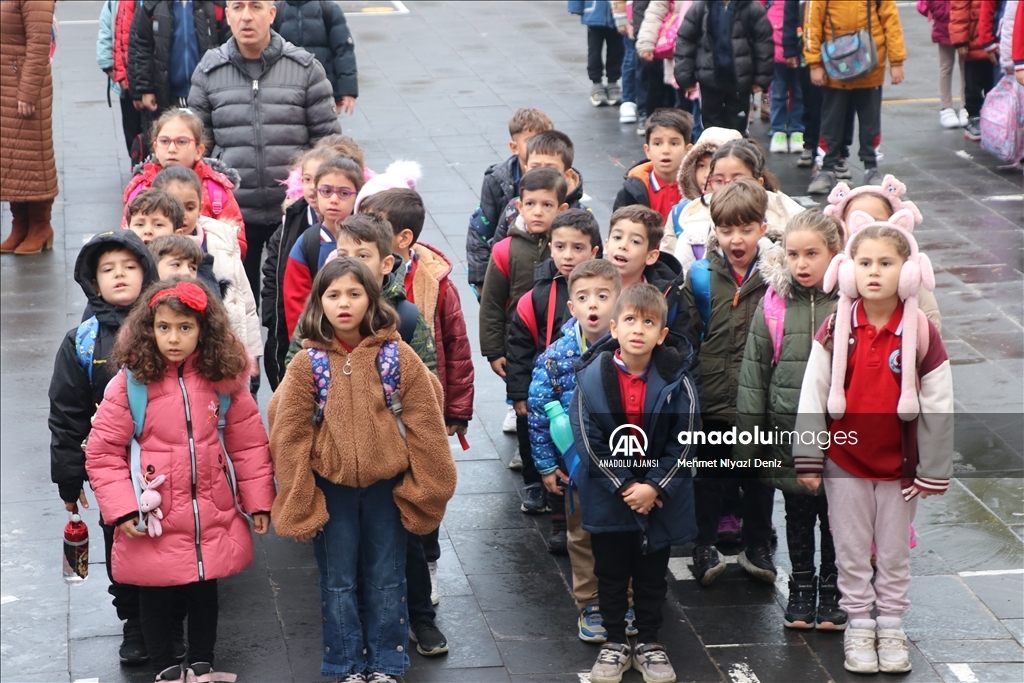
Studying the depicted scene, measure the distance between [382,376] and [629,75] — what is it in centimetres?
974

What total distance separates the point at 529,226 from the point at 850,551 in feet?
6.73

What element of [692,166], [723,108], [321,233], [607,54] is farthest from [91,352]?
[607,54]

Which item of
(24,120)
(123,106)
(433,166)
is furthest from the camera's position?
(433,166)

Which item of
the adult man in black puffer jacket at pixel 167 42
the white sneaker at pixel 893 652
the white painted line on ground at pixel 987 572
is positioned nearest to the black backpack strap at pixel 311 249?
the white sneaker at pixel 893 652

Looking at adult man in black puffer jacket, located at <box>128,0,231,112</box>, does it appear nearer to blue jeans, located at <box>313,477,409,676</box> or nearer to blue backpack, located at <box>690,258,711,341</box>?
blue backpack, located at <box>690,258,711,341</box>

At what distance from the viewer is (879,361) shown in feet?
16.8

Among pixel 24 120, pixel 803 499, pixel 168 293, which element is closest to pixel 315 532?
pixel 168 293

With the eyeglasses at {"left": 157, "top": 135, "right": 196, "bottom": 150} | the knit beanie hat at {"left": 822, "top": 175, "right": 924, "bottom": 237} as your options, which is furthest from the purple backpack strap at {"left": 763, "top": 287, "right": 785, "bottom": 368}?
the eyeglasses at {"left": 157, "top": 135, "right": 196, "bottom": 150}

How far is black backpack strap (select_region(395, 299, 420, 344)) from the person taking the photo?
17.5 ft

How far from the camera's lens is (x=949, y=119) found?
13.4 m

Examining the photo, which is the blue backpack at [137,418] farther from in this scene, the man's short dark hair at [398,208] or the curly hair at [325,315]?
the man's short dark hair at [398,208]

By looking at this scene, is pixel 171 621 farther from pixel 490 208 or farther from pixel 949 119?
pixel 949 119

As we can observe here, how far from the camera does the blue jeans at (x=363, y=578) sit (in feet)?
16.5

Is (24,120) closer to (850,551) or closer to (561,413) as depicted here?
(561,413)
